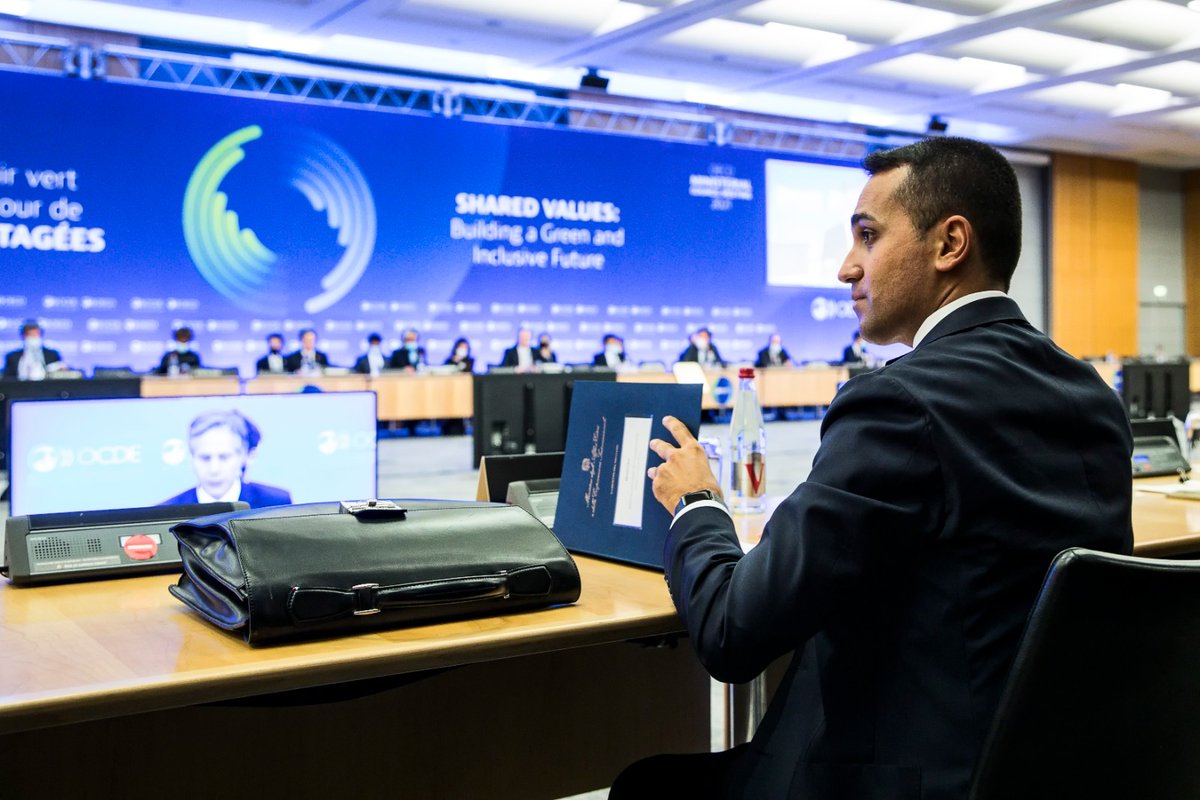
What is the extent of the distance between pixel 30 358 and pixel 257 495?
8.31 m

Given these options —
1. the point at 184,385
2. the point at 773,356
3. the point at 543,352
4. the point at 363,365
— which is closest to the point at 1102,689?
the point at 184,385

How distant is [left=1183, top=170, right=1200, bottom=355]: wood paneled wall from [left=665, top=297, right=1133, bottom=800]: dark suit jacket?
18.9 metres

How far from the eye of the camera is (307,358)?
1012cm

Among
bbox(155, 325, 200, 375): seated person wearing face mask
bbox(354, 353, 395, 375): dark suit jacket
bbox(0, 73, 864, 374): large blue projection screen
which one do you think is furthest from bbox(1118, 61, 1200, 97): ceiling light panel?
bbox(155, 325, 200, 375): seated person wearing face mask

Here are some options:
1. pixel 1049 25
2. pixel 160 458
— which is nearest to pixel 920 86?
pixel 1049 25

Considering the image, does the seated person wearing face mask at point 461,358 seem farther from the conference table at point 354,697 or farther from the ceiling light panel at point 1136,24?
the conference table at point 354,697

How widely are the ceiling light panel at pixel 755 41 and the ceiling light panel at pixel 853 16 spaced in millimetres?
297

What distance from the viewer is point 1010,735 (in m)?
0.86

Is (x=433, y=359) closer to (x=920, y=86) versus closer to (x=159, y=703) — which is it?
(x=920, y=86)

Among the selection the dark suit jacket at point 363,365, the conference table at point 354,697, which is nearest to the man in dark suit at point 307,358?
the dark suit jacket at point 363,365

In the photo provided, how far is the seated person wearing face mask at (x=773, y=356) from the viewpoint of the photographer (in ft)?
40.4

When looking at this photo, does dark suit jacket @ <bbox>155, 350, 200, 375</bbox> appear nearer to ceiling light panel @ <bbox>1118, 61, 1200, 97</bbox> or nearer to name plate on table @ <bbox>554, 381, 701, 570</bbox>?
name plate on table @ <bbox>554, 381, 701, 570</bbox>

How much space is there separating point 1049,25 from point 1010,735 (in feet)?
34.6

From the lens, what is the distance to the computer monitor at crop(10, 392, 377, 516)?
67.7 inches
